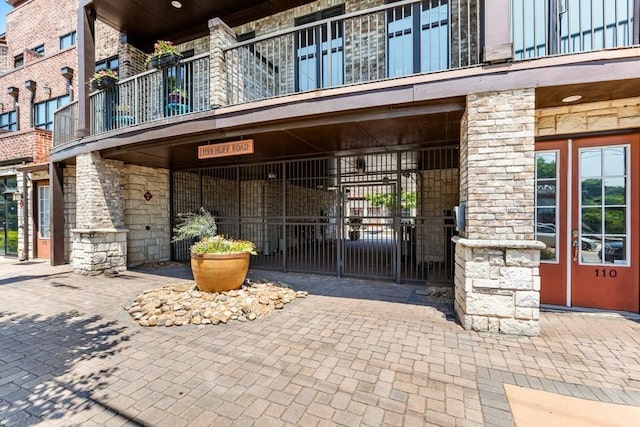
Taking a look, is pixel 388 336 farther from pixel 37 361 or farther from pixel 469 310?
pixel 37 361

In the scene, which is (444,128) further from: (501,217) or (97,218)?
(97,218)

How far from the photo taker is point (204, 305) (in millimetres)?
4316

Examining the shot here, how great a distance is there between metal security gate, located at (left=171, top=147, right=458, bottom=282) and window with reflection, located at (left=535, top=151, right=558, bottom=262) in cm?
134

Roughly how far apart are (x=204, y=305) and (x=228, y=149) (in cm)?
272

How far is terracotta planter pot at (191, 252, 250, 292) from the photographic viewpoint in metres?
4.69

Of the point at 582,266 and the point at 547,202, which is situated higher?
the point at 547,202

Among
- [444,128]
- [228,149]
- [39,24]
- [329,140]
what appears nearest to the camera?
[444,128]

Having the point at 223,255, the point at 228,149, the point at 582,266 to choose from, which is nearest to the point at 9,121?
the point at 228,149

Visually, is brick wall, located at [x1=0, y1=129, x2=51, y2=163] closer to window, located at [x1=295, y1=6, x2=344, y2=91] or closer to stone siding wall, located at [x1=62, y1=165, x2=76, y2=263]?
stone siding wall, located at [x1=62, y1=165, x2=76, y2=263]

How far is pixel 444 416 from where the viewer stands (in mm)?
2127

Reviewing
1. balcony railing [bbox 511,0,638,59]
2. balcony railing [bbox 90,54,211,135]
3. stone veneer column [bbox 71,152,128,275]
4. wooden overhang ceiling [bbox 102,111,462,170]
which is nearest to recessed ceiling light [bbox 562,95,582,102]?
balcony railing [bbox 511,0,638,59]

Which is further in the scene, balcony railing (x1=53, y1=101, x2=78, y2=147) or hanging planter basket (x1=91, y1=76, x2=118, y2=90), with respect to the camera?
balcony railing (x1=53, y1=101, x2=78, y2=147)

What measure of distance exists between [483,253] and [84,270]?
26.9 feet

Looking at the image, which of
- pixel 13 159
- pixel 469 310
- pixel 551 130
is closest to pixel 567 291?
pixel 469 310
